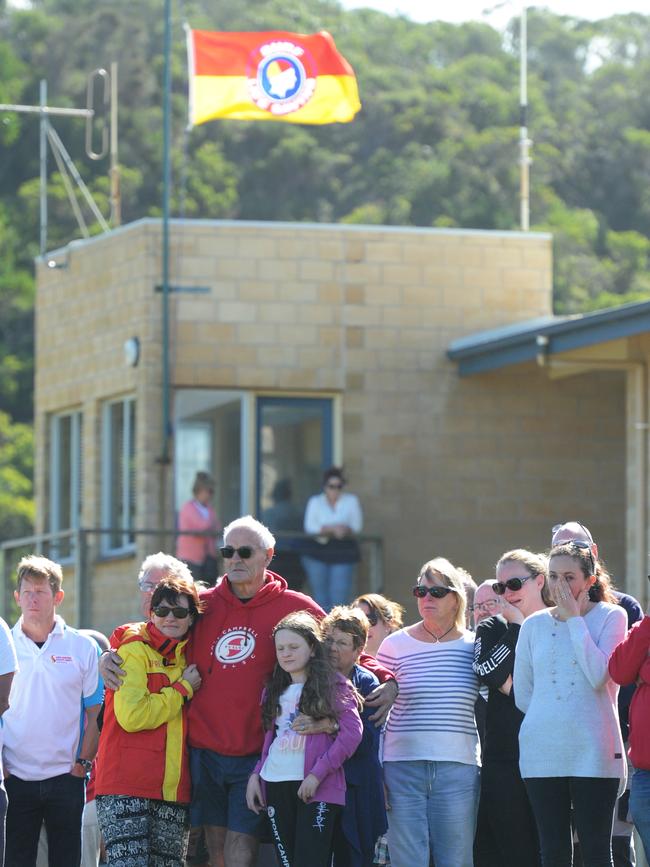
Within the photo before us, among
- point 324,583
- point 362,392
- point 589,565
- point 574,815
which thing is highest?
point 362,392

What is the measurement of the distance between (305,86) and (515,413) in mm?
3817

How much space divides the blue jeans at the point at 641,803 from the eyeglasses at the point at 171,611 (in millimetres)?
2206

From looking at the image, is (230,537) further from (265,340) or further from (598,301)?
(598,301)

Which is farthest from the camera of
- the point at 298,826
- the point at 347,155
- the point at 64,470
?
the point at 347,155

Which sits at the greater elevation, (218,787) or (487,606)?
(487,606)

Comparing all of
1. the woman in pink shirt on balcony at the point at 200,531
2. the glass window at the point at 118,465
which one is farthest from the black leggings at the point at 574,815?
the glass window at the point at 118,465

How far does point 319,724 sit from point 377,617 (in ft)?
3.96

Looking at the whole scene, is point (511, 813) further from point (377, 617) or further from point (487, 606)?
point (377, 617)

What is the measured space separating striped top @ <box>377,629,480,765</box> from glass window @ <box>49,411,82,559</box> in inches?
450

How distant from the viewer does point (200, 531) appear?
16656mm

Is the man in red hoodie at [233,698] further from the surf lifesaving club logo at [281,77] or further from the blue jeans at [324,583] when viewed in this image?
the surf lifesaving club logo at [281,77]

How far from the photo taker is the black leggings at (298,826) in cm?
848

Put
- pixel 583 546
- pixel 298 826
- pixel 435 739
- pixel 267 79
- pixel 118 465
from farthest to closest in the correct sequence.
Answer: pixel 118 465 → pixel 267 79 → pixel 435 739 → pixel 298 826 → pixel 583 546

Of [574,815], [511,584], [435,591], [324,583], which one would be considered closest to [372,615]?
[435,591]
